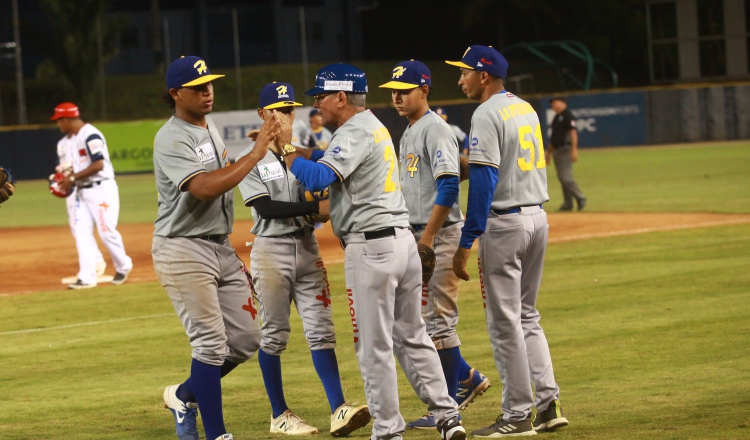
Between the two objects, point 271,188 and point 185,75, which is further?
point 271,188

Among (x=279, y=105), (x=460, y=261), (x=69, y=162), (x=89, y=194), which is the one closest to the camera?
(x=460, y=261)

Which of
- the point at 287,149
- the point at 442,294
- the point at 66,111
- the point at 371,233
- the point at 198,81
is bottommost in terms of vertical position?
the point at 442,294

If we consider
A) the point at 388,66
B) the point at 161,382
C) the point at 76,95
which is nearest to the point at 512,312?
the point at 161,382

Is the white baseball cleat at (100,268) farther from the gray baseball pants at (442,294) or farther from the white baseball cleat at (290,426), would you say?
the gray baseball pants at (442,294)

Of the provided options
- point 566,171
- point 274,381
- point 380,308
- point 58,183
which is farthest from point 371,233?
point 566,171

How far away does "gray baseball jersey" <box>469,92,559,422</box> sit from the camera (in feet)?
19.0

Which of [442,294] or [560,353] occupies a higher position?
[442,294]

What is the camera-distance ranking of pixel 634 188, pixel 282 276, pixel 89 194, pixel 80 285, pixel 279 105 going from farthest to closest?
pixel 634 188, pixel 80 285, pixel 89 194, pixel 282 276, pixel 279 105

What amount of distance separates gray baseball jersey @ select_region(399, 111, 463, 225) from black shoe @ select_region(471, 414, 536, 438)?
Result: 4.37ft

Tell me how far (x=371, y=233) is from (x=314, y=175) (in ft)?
1.46

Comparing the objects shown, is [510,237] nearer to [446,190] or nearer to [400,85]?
[446,190]

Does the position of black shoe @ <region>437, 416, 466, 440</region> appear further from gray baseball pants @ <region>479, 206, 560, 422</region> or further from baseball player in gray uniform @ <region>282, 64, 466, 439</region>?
gray baseball pants @ <region>479, 206, 560, 422</region>

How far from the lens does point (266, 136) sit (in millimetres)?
5387

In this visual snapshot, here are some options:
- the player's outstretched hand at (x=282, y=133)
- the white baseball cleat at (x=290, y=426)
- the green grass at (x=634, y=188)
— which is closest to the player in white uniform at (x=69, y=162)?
the white baseball cleat at (x=290, y=426)
